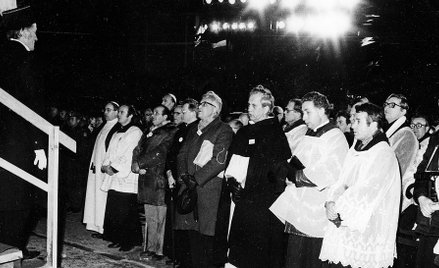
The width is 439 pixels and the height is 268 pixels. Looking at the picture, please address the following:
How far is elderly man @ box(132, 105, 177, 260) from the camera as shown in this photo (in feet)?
21.0

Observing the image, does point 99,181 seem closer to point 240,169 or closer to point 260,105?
point 240,169

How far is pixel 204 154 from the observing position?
5.38 m

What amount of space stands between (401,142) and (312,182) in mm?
1407

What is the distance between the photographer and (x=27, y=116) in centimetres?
346

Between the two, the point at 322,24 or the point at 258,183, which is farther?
the point at 322,24

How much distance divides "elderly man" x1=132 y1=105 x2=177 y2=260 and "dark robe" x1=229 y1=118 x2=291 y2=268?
166 cm

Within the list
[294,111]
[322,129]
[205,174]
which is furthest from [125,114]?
[322,129]

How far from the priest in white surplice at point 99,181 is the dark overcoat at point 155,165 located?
1303 mm

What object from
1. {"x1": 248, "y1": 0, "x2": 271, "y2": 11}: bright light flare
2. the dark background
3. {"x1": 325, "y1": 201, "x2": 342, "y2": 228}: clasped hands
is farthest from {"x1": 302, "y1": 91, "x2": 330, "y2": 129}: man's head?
{"x1": 248, "y1": 0, "x2": 271, "y2": 11}: bright light flare

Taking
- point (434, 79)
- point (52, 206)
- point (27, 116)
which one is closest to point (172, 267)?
point (52, 206)

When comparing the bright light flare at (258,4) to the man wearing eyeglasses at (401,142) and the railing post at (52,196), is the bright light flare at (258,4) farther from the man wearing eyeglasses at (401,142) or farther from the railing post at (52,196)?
the railing post at (52,196)

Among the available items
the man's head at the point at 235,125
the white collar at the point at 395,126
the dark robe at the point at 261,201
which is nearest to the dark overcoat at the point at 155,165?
the man's head at the point at 235,125

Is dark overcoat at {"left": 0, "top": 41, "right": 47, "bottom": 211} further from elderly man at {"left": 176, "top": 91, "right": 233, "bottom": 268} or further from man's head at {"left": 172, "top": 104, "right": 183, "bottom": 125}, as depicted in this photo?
man's head at {"left": 172, "top": 104, "right": 183, "bottom": 125}

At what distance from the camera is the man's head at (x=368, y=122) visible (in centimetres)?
411
